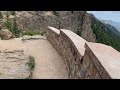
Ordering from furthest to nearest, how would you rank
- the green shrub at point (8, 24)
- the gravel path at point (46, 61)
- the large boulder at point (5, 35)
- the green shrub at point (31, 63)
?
the green shrub at point (8, 24), the large boulder at point (5, 35), the green shrub at point (31, 63), the gravel path at point (46, 61)

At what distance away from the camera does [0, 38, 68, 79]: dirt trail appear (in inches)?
273

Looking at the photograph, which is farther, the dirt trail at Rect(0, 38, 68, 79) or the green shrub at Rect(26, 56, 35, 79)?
the green shrub at Rect(26, 56, 35, 79)

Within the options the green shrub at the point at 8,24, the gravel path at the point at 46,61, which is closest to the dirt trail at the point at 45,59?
the gravel path at the point at 46,61

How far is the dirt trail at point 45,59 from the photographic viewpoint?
22.8 ft

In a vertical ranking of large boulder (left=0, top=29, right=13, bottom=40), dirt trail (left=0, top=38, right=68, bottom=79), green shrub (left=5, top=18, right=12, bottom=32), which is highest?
dirt trail (left=0, top=38, right=68, bottom=79)

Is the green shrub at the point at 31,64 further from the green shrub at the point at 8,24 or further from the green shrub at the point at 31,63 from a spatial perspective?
the green shrub at the point at 8,24

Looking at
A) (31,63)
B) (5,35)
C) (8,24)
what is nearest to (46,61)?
(31,63)

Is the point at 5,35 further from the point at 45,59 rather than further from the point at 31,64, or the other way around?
the point at 31,64

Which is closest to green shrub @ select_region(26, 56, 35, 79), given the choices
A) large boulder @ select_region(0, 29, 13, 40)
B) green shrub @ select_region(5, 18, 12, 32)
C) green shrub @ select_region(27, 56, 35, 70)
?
green shrub @ select_region(27, 56, 35, 70)

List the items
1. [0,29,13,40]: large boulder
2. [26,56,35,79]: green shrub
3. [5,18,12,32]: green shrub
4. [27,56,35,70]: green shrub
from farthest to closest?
[5,18,12,32]: green shrub < [0,29,13,40]: large boulder < [27,56,35,70]: green shrub < [26,56,35,79]: green shrub

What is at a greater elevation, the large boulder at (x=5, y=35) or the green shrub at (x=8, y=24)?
the large boulder at (x=5, y=35)

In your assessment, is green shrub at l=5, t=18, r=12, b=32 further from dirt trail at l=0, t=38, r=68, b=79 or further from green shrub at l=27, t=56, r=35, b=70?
green shrub at l=27, t=56, r=35, b=70
